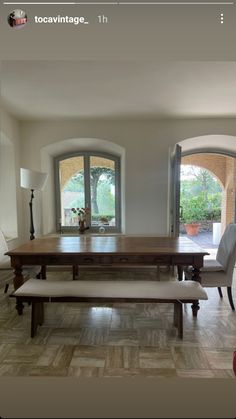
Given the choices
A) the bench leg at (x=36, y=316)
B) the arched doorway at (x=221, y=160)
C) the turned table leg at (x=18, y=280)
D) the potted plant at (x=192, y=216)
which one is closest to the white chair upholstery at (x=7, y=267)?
the turned table leg at (x=18, y=280)

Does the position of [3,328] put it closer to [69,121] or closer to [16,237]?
[16,237]

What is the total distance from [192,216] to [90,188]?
9.03 ft

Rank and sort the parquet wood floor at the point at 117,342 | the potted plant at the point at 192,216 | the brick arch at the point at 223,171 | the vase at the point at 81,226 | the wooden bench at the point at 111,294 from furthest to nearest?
1. the potted plant at the point at 192,216
2. the brick arch at the point at 223,171
3. the vase at the point at 81,226
4. the wooden bench at the point at 111,294
5. the parquet wood floor at the point at 117,342

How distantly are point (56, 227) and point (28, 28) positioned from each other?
161 inches

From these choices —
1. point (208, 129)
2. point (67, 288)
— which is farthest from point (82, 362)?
point (208, 129)

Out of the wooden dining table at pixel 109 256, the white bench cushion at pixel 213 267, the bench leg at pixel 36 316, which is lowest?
the bench leg at pixel 36 316

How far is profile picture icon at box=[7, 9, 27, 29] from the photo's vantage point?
0.67 meters

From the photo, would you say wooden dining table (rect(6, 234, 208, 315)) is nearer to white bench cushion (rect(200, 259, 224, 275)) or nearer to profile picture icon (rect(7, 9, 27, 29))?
white bench cushion (rect(200, 259, 224, 275))

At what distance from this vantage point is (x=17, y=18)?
26.6 inches

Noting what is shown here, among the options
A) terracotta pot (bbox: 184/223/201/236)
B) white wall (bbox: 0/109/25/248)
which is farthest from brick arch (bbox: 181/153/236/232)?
white wall (bbox: 0/109/25/248)

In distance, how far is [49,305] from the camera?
9.10 feet

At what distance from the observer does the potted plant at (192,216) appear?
5.51m

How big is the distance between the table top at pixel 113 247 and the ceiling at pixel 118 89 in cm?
171

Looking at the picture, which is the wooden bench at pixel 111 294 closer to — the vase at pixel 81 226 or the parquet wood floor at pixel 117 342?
the parquet wood floor at pixel 117 342
